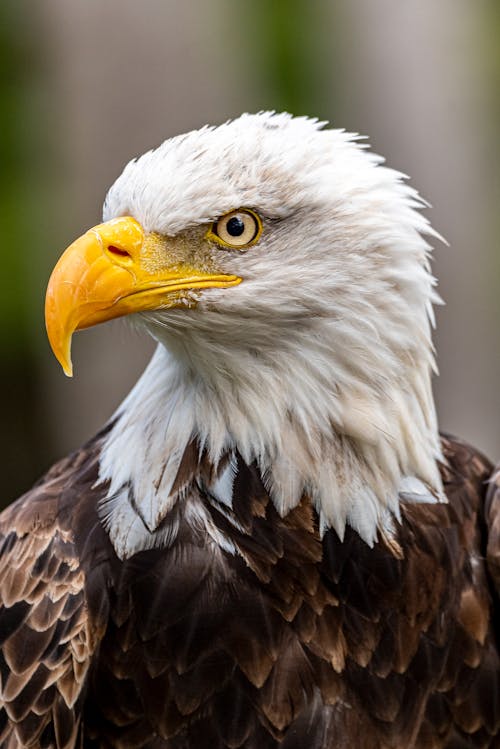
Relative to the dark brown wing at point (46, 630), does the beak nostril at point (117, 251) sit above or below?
above

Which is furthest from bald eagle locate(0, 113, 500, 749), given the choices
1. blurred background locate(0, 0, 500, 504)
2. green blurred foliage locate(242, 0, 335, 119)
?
green blurred foliage locate(242, 0, 335, 119)

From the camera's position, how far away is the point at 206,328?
3117mm

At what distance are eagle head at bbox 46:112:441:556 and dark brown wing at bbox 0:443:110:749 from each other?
197 mm

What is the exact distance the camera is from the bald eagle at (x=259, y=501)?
3.11 meters

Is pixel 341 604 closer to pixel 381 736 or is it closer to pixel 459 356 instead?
pixel 381 736

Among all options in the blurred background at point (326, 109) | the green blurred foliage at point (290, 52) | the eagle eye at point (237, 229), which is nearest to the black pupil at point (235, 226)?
the eagle eye at point (237, 229)

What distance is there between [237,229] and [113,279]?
13.6 inches

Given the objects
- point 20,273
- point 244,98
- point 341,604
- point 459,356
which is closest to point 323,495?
point 341,604

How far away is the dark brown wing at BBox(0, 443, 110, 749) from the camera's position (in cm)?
330

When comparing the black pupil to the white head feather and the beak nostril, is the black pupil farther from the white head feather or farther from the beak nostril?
the beak nostril

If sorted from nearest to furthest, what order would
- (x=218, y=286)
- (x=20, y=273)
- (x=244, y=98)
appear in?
1. (x=218, y=286)
2. (x=244, y=98)
3. (x=20, y=273)

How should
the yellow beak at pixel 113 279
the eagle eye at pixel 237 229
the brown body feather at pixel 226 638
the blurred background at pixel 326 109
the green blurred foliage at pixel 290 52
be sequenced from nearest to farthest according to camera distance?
the yellow beak at pixel 113 279, the eagle eye at pixel 237 229, the brown body feather at pixel 226 638, the blurred background at pixel 326 109, the green blurred foliage at pixel 290 52

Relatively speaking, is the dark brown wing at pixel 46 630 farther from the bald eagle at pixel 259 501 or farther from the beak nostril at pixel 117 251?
the beak nostril at pixel 117 251

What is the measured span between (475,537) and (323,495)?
645mm
